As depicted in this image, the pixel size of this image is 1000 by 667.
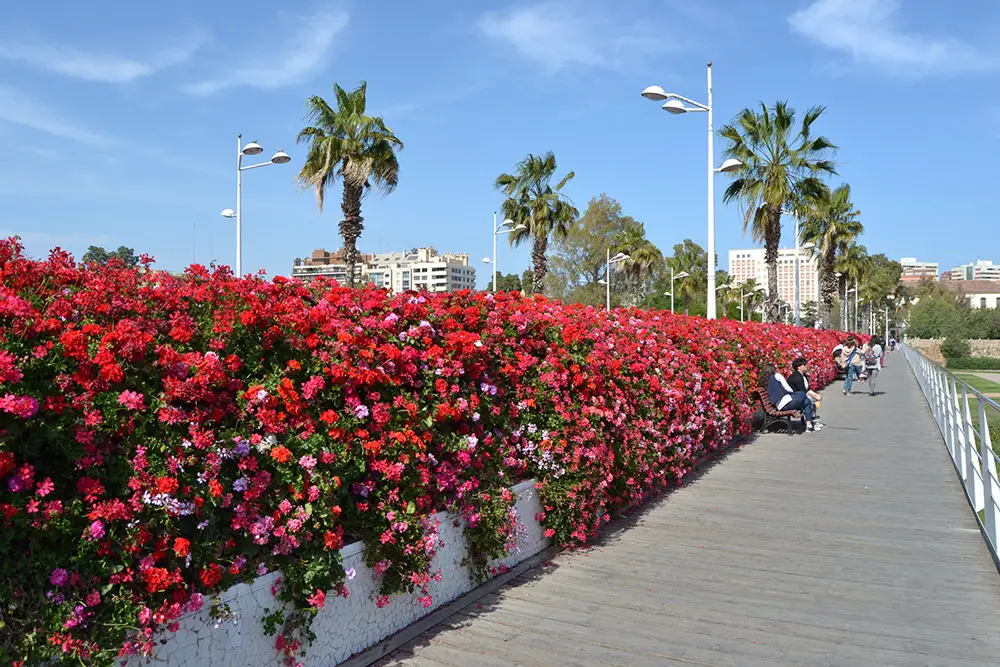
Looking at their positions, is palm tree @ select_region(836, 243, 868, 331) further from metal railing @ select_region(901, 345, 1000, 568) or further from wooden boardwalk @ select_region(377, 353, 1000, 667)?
wooden boardwalk @ select_region(377, 353, 1000, 667)

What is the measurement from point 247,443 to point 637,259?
5552 centimetres

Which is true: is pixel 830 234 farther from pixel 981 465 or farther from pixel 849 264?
pixel 981 465

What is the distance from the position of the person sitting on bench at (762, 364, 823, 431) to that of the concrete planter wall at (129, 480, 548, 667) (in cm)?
841

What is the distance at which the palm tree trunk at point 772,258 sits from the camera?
80.9 ft

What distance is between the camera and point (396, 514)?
13.0ft

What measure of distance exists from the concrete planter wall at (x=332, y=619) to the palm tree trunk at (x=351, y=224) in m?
18.4

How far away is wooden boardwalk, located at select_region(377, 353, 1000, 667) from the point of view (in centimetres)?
397

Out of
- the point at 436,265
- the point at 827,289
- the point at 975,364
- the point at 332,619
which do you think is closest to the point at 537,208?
the point at 827,289

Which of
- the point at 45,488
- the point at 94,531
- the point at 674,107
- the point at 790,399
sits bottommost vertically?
the point at 790,399

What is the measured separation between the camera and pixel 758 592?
16.1 feet

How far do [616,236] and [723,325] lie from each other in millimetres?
54065

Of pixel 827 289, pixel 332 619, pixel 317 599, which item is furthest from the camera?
pixel 827 289

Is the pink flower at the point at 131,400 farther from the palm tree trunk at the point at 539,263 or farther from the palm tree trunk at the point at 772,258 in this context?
the palm tree trunk at the point at 539,263

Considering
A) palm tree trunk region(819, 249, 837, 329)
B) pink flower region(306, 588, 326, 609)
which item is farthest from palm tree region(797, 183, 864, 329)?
pink flower region(306, 588, 326, 609)
